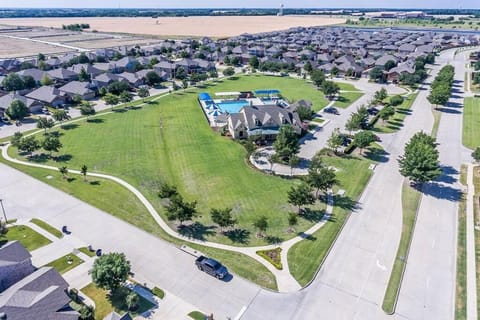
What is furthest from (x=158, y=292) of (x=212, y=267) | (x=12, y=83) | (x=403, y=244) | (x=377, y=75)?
(x=377, y=75)

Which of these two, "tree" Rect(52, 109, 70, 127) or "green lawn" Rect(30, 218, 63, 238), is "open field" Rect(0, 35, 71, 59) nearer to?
"tree" Rect(52, 109, 70, 127)

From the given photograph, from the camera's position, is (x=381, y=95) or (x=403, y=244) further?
(x=381, y=95)

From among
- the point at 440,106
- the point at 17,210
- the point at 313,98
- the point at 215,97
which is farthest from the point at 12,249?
the point at 440,106

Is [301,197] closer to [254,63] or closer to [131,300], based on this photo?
[131,300]

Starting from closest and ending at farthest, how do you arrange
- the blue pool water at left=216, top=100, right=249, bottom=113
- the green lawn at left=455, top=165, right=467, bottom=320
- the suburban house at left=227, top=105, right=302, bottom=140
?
the green lawn at left=455, top=165, right=467, bottom=320 → the suburban house at left=227, top=105, right=302, bottom=140 → the blue pool water at left=216, top=100, right=249, bottom=113

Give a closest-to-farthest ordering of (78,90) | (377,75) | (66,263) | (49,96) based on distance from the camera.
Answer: (66,263)
(49,96)
(78,90)
(377,75)

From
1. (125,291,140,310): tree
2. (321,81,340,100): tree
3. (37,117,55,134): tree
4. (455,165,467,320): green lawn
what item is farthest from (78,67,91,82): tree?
(455,165,467,320): green lawn

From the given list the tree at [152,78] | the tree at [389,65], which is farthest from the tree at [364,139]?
the tree at [389,65]
